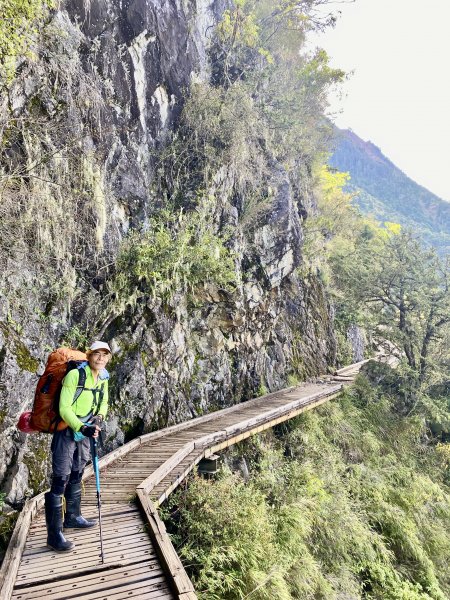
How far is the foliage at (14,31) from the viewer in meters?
6.61

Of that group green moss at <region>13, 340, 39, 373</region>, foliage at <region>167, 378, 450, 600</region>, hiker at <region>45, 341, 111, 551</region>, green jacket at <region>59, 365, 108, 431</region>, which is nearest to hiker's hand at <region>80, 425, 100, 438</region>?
hiker at <region>45, 341, 111, 551</region>

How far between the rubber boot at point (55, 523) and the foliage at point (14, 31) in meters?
6.95

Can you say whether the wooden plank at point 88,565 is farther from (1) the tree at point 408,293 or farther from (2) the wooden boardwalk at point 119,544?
(1) the tree at point 408,293

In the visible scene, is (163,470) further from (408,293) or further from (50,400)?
(408,293)

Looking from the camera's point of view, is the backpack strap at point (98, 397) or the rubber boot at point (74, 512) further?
the rubber boot at point (74, 512)

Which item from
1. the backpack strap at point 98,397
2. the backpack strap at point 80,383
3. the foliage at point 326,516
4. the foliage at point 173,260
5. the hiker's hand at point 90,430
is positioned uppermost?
the foliage at point 173,260

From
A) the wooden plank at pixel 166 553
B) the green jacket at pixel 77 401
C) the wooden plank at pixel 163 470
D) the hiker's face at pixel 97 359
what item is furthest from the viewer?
the wooden plank at pixel 163 470

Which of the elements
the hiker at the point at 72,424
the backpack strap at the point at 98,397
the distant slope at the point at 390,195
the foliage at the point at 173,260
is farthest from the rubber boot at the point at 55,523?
the distant slope at the point at 390,195

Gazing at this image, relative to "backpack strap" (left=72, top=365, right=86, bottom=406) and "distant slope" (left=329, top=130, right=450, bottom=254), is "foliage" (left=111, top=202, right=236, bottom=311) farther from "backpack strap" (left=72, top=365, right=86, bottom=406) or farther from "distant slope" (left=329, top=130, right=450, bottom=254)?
"distant slope" (left=329, top=130, right=450, bottom=254)

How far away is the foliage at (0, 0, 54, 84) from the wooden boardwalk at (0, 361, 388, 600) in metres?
7.31

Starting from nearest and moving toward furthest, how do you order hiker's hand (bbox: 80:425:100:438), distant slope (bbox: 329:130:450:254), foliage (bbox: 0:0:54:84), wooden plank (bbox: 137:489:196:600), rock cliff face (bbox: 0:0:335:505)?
wooden plank (bbox: 137:489:196:600) → hiker's hand (bbox: 80:425:100:438) → foliage (bbox: 0:0:54:84) → rock cliff face (bbox: 0:0:335:505) → distant slope (bbox: 329:130:450:254)

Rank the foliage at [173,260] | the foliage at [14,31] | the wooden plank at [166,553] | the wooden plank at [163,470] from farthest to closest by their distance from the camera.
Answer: the foliage at [173,260]
the foliage at [14,31]
the wooden plank at [163,470]
the wooden plank at [166,553]

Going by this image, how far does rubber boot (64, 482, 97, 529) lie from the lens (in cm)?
516

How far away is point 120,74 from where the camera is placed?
1111 cm
